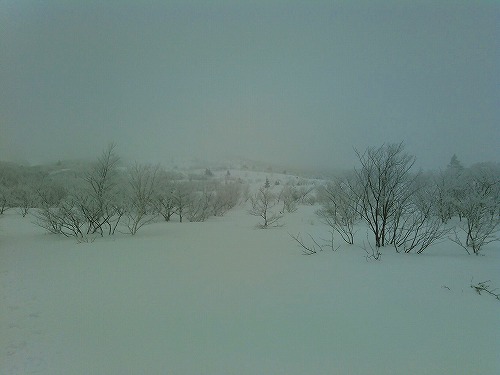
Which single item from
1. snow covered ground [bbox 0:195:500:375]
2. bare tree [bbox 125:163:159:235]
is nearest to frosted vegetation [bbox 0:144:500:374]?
snow covered ground [bbox 0:195:500:375]

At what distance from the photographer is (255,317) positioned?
388 centimetres

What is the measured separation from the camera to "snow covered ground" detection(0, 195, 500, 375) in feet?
9.76

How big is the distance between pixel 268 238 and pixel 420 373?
7.56m

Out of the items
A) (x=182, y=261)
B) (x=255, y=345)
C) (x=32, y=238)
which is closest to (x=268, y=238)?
(x=182, y=261)

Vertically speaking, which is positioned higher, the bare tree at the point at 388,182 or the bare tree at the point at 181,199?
the bare tree at the point at 388,182

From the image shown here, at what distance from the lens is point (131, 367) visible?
2.94 m

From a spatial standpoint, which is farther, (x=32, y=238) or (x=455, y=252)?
(x=32, y=238)

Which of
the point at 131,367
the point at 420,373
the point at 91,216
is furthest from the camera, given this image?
the point at 91,216

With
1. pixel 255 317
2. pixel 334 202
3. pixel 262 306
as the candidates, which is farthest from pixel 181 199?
pixel 255 317

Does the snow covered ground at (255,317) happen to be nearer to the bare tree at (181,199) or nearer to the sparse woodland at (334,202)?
the sparse woodland at (334,202)

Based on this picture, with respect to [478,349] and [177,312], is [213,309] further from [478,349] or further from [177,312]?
[478,349]

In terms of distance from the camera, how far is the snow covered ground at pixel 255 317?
2.97 m

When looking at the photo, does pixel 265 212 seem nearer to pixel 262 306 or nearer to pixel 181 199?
pixel 181 199

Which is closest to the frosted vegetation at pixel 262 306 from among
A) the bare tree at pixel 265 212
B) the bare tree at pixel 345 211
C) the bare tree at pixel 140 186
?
the bare tree at pixel 345 211
